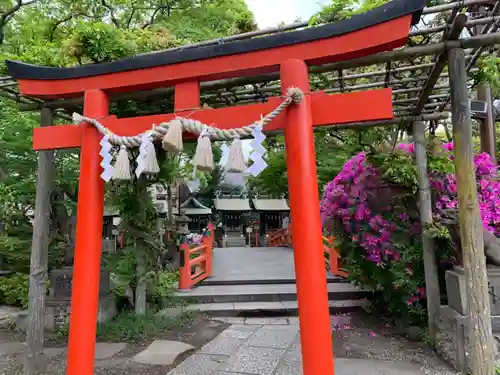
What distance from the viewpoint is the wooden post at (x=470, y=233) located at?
3.23m

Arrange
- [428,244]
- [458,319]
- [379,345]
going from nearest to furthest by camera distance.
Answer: [458,319] < [428,244] < [379,345]

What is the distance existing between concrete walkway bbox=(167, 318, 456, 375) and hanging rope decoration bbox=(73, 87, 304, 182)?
8.65ft

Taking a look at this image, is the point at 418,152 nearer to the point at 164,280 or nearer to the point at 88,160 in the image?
the point at 88,160

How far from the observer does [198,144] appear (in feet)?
9.56

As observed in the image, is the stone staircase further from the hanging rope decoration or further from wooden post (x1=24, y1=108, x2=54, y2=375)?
the hanging rope decoration

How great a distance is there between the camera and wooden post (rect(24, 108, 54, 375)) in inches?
168

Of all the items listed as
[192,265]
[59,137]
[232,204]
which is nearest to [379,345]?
[59,137]

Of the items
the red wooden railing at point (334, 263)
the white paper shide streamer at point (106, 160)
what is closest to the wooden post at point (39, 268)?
the white paper shide streamer at point (106, 160)

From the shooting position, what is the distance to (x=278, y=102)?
3.04m

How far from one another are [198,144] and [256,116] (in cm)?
59

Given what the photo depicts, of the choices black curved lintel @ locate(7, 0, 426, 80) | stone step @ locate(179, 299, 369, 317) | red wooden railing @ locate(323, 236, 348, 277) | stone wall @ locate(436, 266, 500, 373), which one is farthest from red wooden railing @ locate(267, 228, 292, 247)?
black curved lintel @ locate(7, 0, 426, 80)

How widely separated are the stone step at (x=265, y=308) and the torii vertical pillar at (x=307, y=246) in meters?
4.57

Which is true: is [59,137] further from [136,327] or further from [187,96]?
[136,327]

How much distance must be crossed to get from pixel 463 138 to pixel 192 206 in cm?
2178
